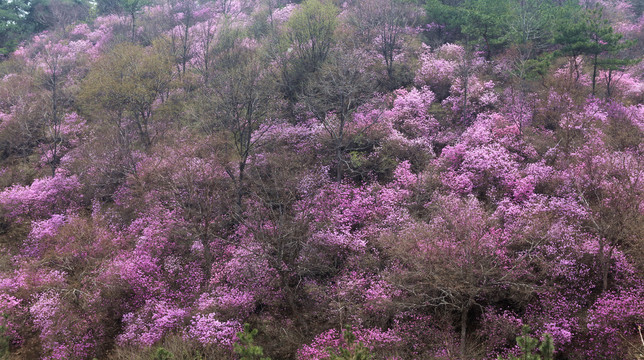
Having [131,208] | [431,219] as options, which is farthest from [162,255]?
[431,219]

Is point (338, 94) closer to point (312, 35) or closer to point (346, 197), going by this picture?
point (346, 197)

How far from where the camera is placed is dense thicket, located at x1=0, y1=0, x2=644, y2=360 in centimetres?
1675

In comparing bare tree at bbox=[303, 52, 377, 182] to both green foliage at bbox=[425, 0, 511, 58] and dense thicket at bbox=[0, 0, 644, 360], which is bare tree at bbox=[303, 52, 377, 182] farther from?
green foliage at bbox=[425, 0, 511, 58]

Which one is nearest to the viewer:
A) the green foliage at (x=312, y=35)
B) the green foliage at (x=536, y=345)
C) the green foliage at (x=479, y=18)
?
the green foliage at (x=536, y=345)

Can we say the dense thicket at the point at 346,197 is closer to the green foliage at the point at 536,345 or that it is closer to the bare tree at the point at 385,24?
the green foliage at the point at 536,345

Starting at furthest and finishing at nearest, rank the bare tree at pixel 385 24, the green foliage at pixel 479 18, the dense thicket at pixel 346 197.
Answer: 1. the bare tree at pixel 385 24
2. the green foliage at pixel 479 18
3. the dense thicket at pixel 346 197

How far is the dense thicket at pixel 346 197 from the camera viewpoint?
55.0 ft

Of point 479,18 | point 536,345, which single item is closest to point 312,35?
point 479,18

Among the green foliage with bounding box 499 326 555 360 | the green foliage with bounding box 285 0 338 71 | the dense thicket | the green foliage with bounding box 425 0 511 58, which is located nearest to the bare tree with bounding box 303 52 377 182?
the dense thicket

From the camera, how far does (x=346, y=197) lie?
2395 cm

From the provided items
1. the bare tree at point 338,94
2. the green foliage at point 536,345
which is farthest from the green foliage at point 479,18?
the green foliage at point 536,345

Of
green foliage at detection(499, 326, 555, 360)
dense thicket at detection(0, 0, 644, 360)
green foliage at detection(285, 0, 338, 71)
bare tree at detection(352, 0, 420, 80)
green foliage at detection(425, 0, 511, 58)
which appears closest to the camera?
green foliage at detection(499, 326, 555, 360)

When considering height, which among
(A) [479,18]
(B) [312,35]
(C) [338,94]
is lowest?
(C) [338,94]

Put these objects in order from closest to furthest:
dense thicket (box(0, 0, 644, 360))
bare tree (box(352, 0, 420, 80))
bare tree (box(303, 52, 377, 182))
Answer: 1. dense thicket (box(0, 0, 644, 360))
2. bare tree (box(303, 52, 377, 182))
3. bare tree (box(352, 0, 420, 80))
